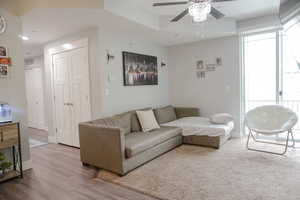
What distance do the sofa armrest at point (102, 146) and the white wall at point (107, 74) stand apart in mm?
616

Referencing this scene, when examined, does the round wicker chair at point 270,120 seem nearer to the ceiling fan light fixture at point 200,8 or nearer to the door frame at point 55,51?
the ceiling fan light fixture at point 200,8

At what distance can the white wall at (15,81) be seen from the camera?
2.96m

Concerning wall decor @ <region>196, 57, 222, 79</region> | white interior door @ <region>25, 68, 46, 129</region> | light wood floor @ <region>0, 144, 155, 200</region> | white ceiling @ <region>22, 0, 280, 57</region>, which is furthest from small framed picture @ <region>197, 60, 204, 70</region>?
white interior door @ <region>25, 68, 46, 129</region>

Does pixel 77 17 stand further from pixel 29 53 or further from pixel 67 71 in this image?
pixel 29 53

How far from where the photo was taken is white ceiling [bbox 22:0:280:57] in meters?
2.99

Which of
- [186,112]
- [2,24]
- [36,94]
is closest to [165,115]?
[186,112]

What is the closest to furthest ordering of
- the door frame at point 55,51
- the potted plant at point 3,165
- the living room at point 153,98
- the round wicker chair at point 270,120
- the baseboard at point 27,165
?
the living room at point 153,98 → the potted plant at point 3,165 → the baseboard at point 27,165 → the round wicker chair at point 270,120 → the door frame at point 55,51

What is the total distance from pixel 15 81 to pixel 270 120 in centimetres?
454

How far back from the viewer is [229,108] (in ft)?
15.4

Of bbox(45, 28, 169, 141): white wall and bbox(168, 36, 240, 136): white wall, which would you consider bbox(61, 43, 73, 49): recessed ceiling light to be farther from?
bbox(168, 36, 240, 136): white wall

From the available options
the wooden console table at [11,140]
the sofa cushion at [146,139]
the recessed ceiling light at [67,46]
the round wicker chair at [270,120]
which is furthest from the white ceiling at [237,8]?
the wooden console table at [11,140]

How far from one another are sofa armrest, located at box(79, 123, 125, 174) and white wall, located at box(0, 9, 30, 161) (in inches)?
35.9

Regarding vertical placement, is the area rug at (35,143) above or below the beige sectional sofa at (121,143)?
below

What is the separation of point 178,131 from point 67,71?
2.65 meters
